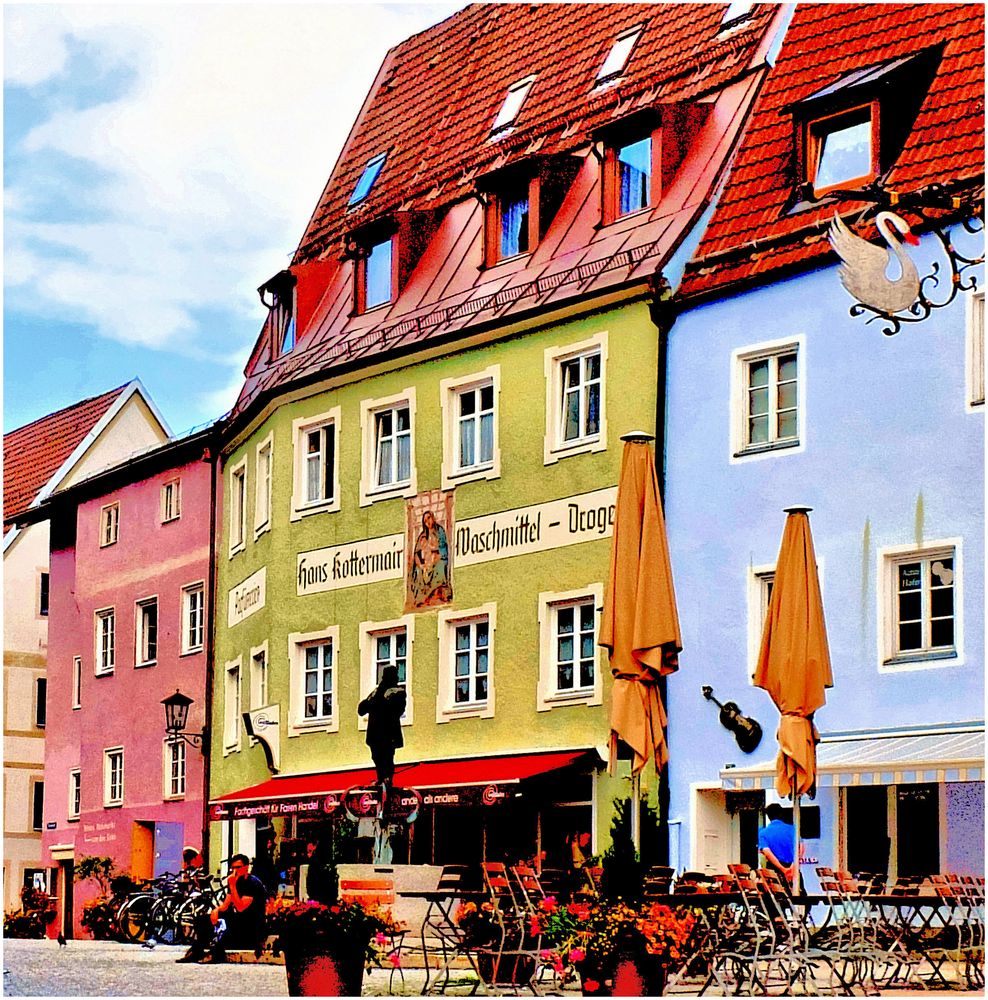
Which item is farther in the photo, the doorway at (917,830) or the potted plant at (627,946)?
the doorway at (917,830)

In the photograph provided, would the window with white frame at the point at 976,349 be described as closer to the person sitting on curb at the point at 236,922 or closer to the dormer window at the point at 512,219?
the dormer window at the point at 512,219

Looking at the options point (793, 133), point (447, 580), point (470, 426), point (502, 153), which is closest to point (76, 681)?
point (447, 580)

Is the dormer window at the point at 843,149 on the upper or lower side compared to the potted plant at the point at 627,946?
upper

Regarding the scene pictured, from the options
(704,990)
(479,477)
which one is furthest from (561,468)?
(704,990)

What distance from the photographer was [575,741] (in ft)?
50.0

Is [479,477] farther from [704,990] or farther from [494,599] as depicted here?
[704,990]

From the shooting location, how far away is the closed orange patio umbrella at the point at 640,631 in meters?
13.9

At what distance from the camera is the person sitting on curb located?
15.2m

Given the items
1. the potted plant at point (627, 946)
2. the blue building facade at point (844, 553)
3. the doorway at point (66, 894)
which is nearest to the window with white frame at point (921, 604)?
the blue building facade at point (844, 553)

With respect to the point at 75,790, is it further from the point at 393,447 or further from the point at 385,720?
the point at 393,447

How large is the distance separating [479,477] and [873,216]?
3.43 metres

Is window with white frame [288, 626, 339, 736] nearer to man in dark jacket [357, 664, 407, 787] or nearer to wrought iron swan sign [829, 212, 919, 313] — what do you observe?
man in dark jacket [357, 664, 407, 787]

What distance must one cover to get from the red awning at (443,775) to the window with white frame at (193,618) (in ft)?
5.07

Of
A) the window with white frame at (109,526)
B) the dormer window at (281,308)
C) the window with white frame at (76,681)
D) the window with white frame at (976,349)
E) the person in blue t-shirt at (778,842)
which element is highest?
the dormer window at (281,308)
